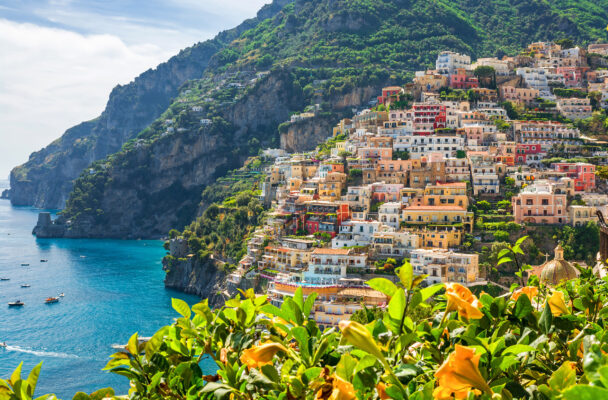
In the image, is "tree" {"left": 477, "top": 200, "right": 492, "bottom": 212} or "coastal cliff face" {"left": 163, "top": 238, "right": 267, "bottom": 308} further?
"coastal cliff face" {"left": 163, "top": 238, "right": 267, "bottom": 308}

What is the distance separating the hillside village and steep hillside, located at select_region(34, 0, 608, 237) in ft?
90.7

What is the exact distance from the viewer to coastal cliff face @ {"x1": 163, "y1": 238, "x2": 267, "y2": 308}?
1703 inches

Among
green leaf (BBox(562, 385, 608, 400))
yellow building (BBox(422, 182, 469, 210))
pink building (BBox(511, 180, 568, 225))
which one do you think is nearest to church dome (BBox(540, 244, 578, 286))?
green leaf (BBox(562, 385, 608, 400))

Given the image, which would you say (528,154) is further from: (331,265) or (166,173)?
(166,173)

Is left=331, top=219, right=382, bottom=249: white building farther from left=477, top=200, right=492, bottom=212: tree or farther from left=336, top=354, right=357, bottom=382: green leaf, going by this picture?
left=336, top=354, right=357, bottom=382: green leaf

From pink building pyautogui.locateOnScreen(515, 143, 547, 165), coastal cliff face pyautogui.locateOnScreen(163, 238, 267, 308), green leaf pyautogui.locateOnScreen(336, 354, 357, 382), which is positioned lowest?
coastal cliff face pyautogui.locateOnScreen(163, 238, 267, 308)

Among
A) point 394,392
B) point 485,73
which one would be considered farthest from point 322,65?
point 394,392

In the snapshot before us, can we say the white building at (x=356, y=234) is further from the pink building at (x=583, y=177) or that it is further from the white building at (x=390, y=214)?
the pink building at (x=583, y=177)

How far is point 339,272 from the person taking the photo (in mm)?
29812

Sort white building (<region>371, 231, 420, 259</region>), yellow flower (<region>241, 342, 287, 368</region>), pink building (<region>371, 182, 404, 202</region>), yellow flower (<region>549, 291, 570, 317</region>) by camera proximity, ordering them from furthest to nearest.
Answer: pink building (<region>371, 182, 404, 202</region>), white building (<region>371, 231, 420, 259</region>), yellow flower (<region>549, 291, 570, 317</region>), yellow flower (<region>241, 342, 287, 368</region>)

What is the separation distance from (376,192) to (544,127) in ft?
45.5

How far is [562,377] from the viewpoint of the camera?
5.54ft

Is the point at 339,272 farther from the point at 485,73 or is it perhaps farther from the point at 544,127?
the point at 485,73

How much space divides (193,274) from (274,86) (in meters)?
41.7
